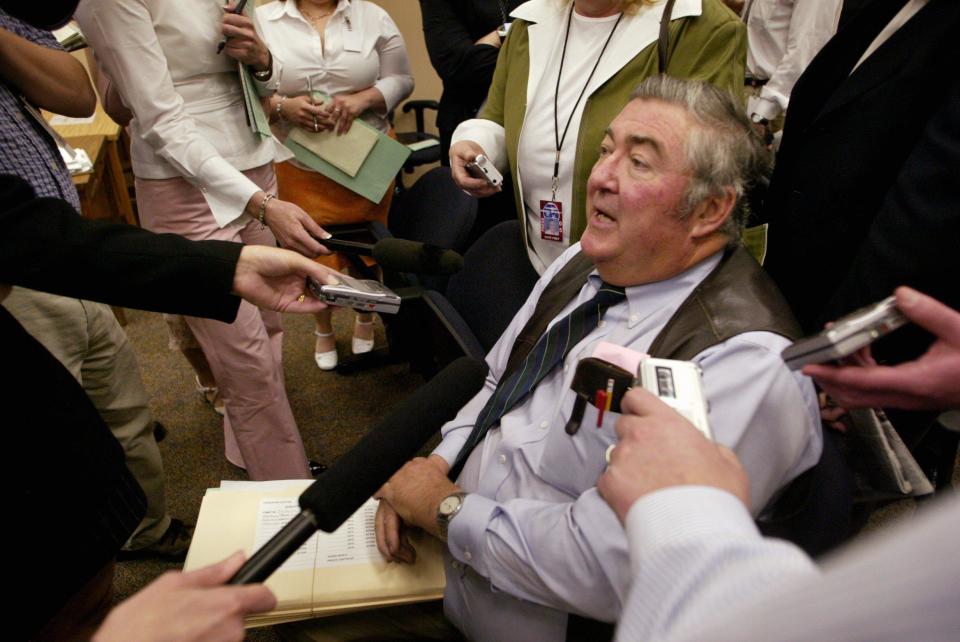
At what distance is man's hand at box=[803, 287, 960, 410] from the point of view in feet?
2.53

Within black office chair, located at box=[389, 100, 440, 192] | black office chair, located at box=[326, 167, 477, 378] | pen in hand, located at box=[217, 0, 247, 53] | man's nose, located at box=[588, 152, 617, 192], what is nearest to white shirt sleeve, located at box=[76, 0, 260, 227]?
pen in hand, located at box=[217, 0, 247, 53]

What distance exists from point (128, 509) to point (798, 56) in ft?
10.4

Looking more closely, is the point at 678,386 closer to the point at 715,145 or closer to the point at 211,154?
the point at 715,145

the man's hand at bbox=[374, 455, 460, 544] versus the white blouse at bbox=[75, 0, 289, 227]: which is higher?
the white blouse at bbox=[75, 0, 289, 227]

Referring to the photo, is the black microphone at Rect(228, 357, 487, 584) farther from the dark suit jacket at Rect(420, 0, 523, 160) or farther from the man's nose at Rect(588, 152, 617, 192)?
the dark suit jacket at Rect(420, 0, 523, 160)

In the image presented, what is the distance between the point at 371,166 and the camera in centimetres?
249

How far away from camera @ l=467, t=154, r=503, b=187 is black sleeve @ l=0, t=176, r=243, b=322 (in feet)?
2.61

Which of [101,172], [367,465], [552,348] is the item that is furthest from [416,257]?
[101,172]

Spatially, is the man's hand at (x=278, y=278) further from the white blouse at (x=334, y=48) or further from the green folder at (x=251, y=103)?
the white blouse at (x=334, y=48)

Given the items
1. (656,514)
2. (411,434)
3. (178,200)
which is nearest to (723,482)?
(656,514)

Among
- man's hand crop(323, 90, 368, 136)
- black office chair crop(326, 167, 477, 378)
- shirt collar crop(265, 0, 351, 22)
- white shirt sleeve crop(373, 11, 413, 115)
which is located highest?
shirt collar crop(265, 0, 351, 22)

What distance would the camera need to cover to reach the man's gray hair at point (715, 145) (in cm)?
120

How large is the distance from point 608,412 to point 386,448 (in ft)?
1.43

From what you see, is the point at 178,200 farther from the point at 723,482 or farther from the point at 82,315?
the point at 723,482
